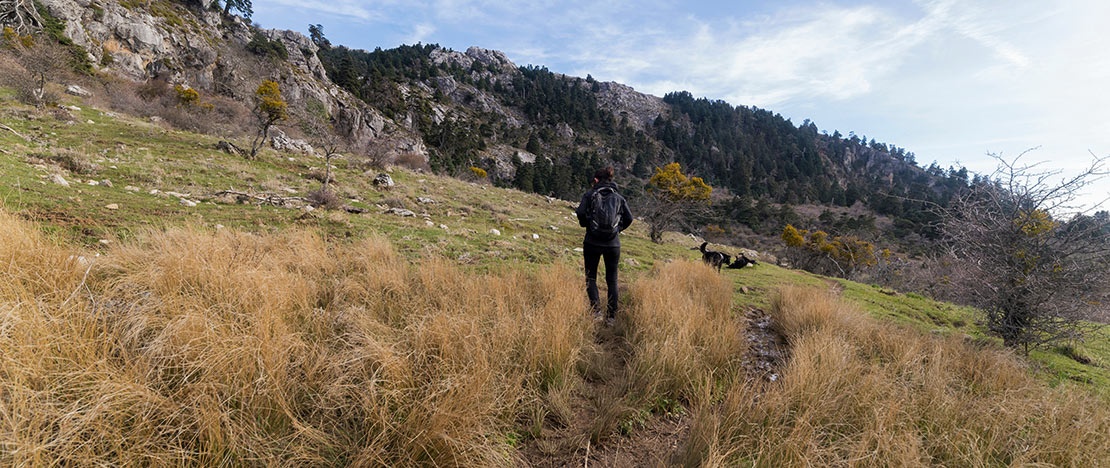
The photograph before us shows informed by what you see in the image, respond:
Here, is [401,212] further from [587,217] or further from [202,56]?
[202,56]

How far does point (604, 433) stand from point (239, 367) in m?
2.33

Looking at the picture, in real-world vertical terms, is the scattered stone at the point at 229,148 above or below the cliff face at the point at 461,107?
below

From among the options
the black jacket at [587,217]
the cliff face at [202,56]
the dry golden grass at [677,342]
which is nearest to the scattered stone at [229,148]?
the cliff face at [202,56]

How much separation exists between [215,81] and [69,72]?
793 inches

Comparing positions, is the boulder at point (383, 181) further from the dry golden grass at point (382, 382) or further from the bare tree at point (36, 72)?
the bare tree at point (36, 72)

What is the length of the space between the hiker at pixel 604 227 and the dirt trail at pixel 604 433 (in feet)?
4.00

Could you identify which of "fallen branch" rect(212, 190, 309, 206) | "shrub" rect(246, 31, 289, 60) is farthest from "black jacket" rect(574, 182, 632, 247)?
"shrub" rect(246, 31, 289, 60)

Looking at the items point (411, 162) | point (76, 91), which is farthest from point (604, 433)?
point (76, 91)

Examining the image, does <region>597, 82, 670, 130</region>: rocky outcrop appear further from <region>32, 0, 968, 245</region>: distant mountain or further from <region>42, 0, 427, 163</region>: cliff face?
<region>42, 0, 427, 163</region>: cliff face

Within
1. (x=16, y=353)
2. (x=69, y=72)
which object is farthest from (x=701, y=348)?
(x=69, y=72)

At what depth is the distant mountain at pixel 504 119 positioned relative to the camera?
3281 centimetres

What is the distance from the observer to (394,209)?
10812 millimetres

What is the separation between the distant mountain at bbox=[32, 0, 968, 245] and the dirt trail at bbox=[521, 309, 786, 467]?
5.53 m

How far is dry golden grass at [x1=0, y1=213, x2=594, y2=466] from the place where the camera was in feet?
5.62
